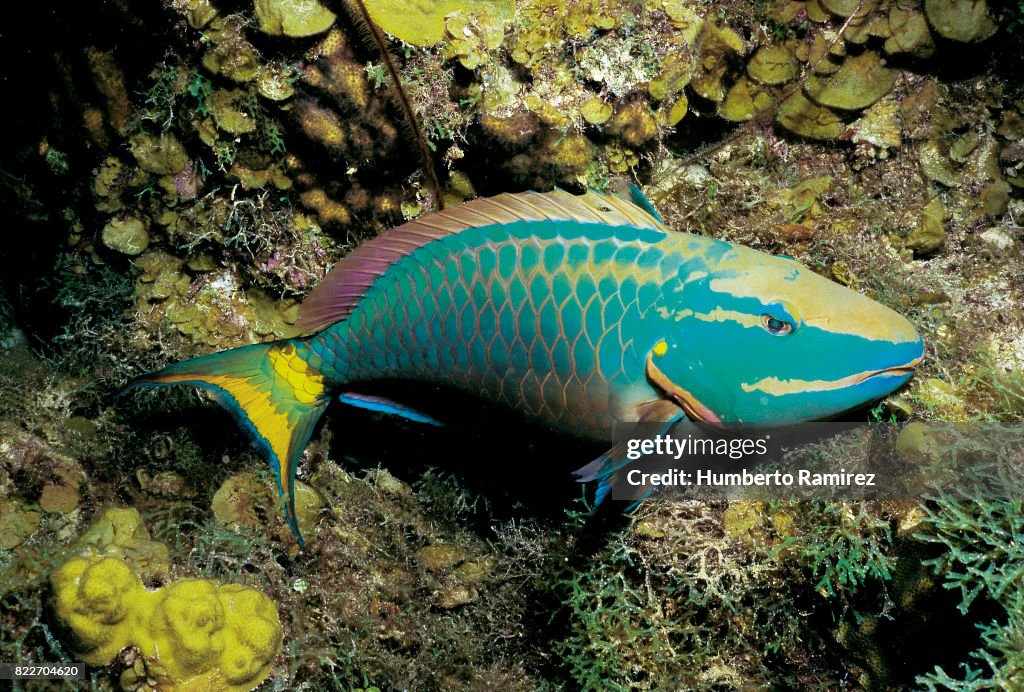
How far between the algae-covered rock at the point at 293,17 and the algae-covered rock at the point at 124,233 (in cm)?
147

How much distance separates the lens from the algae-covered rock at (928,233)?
331cm

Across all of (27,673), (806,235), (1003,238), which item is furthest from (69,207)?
(1003,238)

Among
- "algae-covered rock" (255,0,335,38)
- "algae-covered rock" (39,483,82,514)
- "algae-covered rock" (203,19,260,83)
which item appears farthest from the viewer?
"algae-covered rock" (39,483,82,514)

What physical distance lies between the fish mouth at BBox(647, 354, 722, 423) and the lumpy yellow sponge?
221 centimetres

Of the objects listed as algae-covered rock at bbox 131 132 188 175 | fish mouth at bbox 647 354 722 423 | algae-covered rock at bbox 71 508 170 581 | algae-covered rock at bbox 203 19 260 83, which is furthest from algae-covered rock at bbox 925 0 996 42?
algae-covered rock at bbox 71 508 170 581

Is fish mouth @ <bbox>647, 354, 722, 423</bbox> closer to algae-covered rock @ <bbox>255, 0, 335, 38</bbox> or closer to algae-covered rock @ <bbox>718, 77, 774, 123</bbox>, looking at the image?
algae-covered rock @ <bbox>718, 77, 774, 123</bbox>

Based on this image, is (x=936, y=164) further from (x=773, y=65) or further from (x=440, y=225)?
(x=440, y=225)

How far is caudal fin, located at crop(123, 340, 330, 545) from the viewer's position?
3.26m

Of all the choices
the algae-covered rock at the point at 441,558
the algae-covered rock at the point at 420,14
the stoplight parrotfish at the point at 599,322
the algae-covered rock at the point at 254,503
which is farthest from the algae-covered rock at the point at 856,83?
the algae-covered rock at the point at 254,503

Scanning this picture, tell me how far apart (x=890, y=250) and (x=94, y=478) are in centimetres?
486

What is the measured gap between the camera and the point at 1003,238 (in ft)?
11.6

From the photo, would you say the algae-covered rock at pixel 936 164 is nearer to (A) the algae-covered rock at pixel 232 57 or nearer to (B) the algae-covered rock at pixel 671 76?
(B) the algae-covered rock at pixel 671 76

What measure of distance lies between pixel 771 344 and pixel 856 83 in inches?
74.8

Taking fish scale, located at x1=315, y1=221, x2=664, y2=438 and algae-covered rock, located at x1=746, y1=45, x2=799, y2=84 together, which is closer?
fish scale, located at x1=315, y1=221, x2=664, y2=438
